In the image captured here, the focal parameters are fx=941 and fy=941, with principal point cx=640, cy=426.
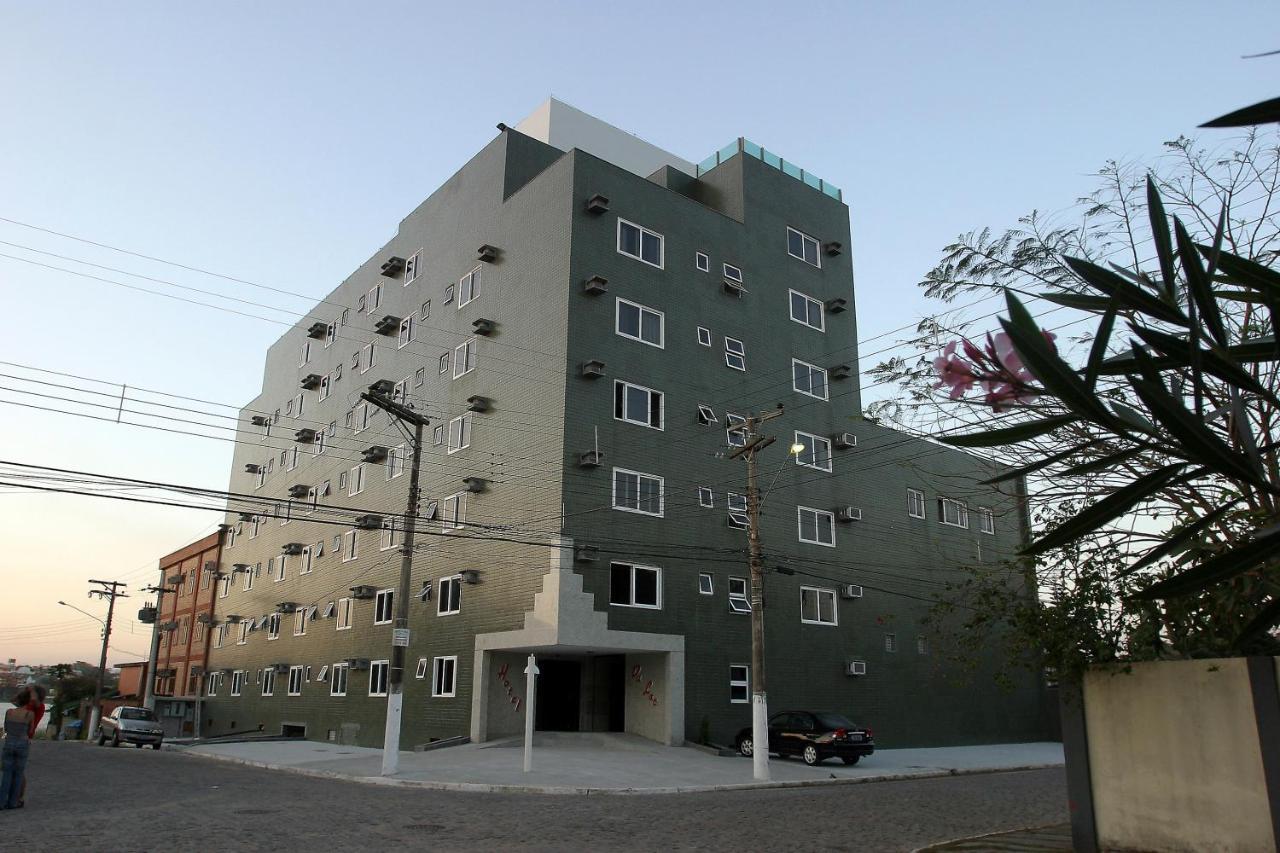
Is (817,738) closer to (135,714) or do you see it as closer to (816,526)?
(816,526)

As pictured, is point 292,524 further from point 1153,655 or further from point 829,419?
point 1153,655

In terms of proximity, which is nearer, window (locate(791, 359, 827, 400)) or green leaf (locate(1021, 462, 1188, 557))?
green leaf (locate(1021, 462, 1188, 557))

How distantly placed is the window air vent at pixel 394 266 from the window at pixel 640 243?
1213cm

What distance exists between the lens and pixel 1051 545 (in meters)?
4.72

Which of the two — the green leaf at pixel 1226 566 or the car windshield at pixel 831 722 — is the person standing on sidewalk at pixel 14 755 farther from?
the car windshield at pixel 831 722

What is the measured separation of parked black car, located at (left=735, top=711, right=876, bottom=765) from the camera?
982 inches

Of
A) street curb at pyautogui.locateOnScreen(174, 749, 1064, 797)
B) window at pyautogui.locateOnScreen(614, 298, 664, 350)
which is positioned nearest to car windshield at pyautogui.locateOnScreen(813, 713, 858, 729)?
street curb at pyautogui.locateOnScreen(174, 749, 1064, 797)

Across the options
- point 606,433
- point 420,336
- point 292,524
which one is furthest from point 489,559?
point 292,524

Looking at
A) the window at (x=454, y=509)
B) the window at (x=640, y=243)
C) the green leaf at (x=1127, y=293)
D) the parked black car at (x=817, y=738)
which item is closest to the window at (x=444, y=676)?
the window at (x=454, y=509)

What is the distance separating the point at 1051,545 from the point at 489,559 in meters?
26.1

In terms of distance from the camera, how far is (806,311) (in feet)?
121

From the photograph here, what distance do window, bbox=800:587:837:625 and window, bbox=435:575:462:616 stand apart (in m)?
11.7

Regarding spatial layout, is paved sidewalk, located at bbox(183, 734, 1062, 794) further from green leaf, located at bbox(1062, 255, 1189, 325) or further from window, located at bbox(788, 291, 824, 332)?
window, located at bbox(788, 291, 824, 332)

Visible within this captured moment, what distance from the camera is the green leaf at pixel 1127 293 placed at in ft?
13.8
